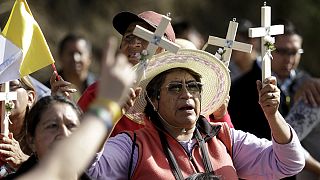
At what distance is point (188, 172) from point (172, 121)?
1.10ft

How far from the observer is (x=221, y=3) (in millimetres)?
19469

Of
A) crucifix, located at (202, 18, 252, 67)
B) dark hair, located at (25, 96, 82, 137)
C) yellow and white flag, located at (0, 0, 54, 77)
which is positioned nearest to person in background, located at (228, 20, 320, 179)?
crucifix, located at (202, 18, 252, 67)

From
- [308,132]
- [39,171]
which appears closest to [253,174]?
[308,132]

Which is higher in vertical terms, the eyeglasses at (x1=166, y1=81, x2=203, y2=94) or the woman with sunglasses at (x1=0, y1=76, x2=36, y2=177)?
the eyeglasses at (x1=166, y1=81, x2=203, y2=94)

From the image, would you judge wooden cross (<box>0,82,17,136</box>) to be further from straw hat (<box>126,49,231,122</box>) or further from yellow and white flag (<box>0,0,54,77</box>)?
straw hat (<box>126,49,231,122</box>)

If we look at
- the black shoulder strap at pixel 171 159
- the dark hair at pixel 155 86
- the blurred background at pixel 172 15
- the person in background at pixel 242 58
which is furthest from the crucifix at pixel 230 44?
the blurred background at pixel 172 15

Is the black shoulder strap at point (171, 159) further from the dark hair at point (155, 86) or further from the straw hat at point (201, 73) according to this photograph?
the straw hat at point (201, 73)

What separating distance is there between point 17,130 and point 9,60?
1.44 ft

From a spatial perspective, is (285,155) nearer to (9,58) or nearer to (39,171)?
(9,58)

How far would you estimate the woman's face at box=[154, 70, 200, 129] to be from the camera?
236 inches

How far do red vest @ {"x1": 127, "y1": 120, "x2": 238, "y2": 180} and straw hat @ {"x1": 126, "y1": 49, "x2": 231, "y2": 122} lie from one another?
24 centimetres

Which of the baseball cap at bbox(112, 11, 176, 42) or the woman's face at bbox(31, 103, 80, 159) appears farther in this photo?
the baseball cap at bbox(112, 11, 176, 42)

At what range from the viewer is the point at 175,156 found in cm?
595

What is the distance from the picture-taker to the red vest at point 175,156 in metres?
5.85
